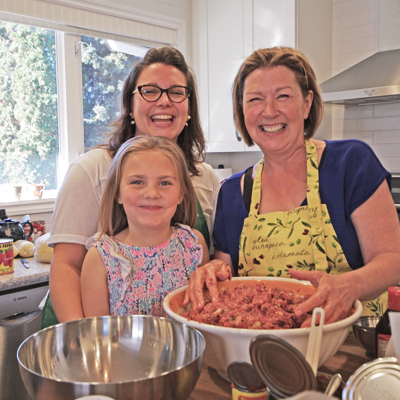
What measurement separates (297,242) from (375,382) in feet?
2.21

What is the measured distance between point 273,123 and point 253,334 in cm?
79

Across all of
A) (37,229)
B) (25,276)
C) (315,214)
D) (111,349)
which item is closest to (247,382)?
(111,349)

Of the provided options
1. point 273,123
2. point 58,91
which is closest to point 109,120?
point 58,91

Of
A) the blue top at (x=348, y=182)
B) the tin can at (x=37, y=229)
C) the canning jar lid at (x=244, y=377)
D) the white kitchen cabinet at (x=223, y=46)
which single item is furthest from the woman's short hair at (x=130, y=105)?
the white kitchen cabinet at (x=223, y=46)

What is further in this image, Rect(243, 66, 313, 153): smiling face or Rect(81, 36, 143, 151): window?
Rect(81, 36, 143, 151): window

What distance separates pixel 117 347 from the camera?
0.85 m

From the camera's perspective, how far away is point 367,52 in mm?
3494

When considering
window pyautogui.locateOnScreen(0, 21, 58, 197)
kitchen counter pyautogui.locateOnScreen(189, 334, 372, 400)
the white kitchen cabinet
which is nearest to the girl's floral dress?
kitchen counter pyautogui.locateOnScreen(189, 334, 372, 400)

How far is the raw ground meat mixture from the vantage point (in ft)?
2.80

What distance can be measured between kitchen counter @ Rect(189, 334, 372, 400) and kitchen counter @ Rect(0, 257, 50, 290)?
1.51 m

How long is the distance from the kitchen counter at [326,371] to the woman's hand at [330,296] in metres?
0.09

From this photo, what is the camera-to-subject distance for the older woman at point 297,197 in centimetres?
125

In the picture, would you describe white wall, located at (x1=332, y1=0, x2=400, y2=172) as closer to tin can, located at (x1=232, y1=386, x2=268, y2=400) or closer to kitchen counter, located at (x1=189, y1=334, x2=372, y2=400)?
kitchen counter, located at (x1=189, y1=334, x2=372, y2=400)

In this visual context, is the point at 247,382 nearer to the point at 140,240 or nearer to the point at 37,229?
the point at 140,240
